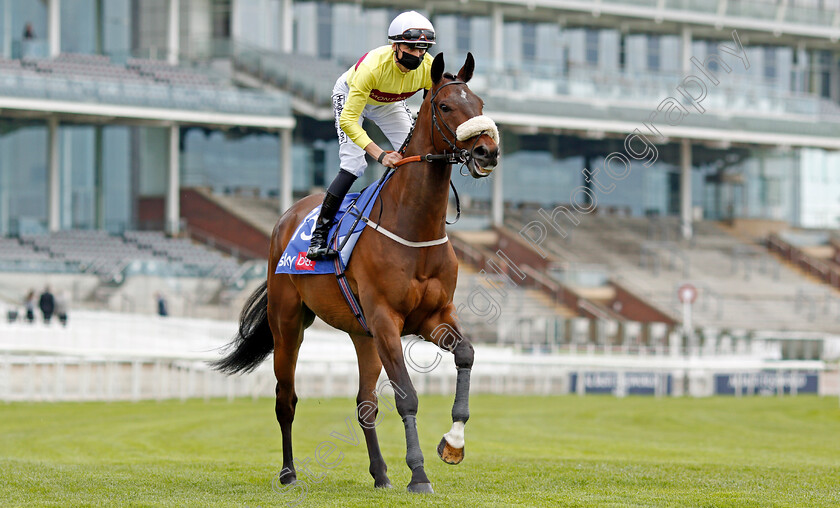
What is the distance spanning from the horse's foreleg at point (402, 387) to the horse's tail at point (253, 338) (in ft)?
6.16

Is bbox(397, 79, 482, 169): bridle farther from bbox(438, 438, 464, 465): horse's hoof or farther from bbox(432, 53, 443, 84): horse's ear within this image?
bbox(438, 438, 464, 465): horse's hoof

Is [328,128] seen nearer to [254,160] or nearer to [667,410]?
[254,160]

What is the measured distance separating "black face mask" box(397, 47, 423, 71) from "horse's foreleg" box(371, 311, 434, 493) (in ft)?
4.35

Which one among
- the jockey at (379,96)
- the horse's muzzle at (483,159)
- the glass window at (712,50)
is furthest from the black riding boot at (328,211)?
the glass window at (712,50)

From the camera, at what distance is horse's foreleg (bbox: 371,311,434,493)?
5.71 meters

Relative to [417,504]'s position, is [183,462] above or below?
below

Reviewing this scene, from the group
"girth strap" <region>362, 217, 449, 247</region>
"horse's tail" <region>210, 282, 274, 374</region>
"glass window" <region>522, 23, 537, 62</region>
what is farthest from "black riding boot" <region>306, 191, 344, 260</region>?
"glass window" <region>522, 23, 537, 62</region>

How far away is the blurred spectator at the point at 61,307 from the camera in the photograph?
20.4m

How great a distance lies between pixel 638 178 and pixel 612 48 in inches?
170

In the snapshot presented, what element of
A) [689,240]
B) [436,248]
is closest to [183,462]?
[436,248]

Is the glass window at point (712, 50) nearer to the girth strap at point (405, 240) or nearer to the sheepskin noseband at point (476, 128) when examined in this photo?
the girth strap at point (405, 240)

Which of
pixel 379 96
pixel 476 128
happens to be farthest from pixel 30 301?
pixel 476 128

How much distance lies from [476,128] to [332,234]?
4.12 ft

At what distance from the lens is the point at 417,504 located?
5.26m
